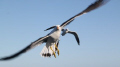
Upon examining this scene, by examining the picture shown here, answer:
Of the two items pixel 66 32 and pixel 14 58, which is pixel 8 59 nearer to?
pixel 14 58

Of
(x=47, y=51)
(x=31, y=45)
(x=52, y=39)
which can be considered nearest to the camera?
(x=31, y=45)

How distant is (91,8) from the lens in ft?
51.0

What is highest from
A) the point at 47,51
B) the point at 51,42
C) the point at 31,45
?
the point at 47,51

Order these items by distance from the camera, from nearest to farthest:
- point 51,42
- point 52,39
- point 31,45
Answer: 1. point 31,45
2. point 52,39
3. point 51,42

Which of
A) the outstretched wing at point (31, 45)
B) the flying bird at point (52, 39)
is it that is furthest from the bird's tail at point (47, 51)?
the outstretched wing at point (31, 45)

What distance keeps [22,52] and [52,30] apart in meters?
3.23

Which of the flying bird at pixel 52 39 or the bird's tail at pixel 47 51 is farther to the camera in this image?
the bird's tail at pixel 47 51

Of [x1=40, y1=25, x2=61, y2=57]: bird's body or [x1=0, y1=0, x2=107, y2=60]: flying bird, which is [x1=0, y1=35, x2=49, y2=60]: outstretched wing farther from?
[x1=40, y1=25, x2=61, y2=57]: bird's body

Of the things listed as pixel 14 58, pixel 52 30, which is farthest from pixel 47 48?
pixel 14 58

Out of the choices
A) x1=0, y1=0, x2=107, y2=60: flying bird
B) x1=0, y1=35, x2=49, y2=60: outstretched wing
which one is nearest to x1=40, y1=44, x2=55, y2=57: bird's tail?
x1=0, y1=0, x2=107, y2=60: flying bird

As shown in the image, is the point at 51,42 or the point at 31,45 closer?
the point at 31,45

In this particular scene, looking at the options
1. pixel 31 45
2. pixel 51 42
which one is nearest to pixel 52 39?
pixel 51 42

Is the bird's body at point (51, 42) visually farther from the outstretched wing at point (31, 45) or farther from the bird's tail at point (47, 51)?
the outstretched wing at point (31, 45)

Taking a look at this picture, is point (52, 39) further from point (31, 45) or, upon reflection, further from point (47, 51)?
point (47, 51)
